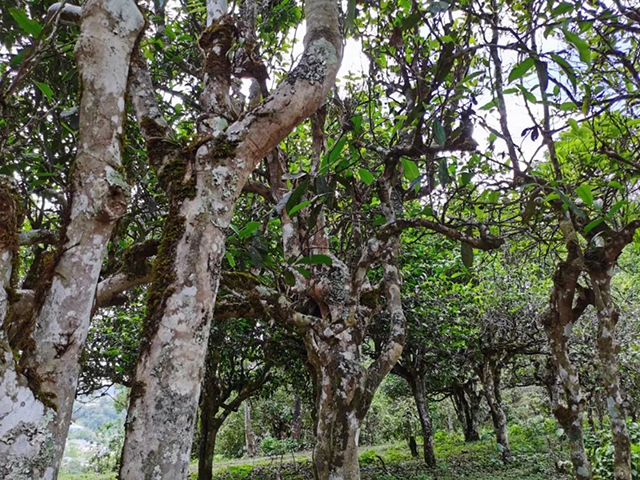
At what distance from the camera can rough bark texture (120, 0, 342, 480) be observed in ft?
4.99

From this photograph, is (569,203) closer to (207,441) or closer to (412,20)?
(412,20)

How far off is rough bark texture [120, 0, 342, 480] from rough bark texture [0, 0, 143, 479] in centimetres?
24

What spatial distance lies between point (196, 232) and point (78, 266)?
17.8 inches

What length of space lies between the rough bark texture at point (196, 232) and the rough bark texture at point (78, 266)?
24cm

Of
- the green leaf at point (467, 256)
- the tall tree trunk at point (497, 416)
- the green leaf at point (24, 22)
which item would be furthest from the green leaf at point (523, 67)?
the tall tree trunk at point (497, 416)

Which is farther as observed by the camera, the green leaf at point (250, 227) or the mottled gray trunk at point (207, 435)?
the mottled gray trunk at point (207, 435)

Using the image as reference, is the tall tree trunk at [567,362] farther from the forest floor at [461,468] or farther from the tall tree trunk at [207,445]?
the tall tree trunk at [207,445]

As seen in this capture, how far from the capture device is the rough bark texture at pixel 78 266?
49.1 inches

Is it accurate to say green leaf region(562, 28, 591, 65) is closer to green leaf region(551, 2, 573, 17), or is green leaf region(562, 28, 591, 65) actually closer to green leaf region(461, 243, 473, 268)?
green leaf region(551, 2, 573, 17)

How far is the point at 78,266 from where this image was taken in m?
1.52

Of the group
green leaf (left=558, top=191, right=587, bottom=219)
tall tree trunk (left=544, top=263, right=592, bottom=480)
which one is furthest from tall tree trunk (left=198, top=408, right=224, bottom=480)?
green leaf (left=558, top=191, right=587, bottom=219)

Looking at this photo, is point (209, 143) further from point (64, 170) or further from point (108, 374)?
point (108, 374)

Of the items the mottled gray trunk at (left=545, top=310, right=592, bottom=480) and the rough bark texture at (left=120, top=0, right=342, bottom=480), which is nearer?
the rough bark texture at (left=120, top=0, right=342, bottom=480)

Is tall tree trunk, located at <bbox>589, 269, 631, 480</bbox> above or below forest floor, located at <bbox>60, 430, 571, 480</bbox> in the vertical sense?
above
